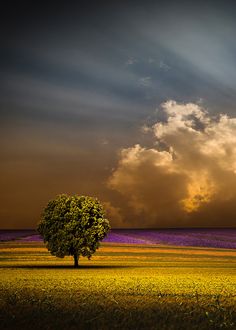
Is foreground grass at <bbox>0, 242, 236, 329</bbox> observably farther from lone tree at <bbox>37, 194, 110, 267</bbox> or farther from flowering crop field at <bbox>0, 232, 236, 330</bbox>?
lone tree at <bbox>37, 194, 110, 267</bbox>

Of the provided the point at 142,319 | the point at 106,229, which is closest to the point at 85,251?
the point at 106,229

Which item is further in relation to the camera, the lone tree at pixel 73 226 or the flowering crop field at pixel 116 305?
the lone tree at pixel 73 226

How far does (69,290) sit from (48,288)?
2.13 meters

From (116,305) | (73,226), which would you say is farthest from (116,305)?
(73,226)

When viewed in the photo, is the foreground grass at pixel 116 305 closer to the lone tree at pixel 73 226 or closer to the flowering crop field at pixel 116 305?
the flowering crop field at pixel 116 305

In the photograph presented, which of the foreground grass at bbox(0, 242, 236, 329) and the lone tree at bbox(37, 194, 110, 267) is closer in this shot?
the foreground grass at bbox(0, 242, 236, 329)

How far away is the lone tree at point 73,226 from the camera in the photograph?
6906 cm

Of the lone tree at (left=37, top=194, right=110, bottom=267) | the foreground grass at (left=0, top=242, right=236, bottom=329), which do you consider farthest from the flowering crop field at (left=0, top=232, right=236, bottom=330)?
the lone tree at (left=37, top=194, right=110, bottom=267)

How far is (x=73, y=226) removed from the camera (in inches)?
2719

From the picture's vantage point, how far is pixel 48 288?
3984cm

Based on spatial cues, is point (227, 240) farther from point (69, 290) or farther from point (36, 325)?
point (36, 325)

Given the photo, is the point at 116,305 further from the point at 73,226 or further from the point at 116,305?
the point at 73,226

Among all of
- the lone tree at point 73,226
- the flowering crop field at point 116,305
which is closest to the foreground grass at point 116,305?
the flowering crop field at point 116,305

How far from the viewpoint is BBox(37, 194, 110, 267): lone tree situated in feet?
227
